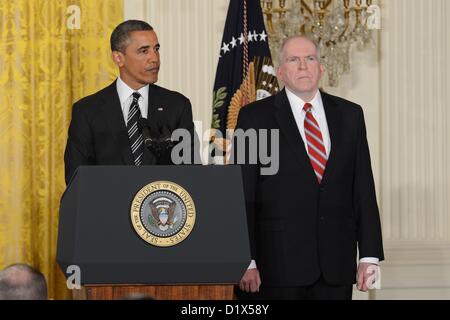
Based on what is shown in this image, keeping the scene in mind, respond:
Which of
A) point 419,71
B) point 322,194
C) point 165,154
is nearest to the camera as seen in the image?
point 165,154

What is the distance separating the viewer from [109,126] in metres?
4.61

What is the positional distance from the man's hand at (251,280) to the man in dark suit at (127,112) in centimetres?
56

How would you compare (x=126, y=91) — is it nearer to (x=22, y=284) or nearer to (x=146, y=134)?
(x=146, y=134)

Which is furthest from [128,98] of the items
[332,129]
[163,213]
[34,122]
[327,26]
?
[327,26]

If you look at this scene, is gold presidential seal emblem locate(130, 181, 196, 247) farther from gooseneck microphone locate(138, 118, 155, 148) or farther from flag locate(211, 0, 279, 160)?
flag locate(211, 0, 279, 160)

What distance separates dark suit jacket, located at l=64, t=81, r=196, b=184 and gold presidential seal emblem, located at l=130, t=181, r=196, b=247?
2.28 ft

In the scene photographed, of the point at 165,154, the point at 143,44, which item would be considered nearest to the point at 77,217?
the point at 165,154

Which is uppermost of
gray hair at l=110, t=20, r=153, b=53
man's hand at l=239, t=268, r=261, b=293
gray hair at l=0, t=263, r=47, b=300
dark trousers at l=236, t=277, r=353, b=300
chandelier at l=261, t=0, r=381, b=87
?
chandelier at l=261, t=0, r=381, b=87

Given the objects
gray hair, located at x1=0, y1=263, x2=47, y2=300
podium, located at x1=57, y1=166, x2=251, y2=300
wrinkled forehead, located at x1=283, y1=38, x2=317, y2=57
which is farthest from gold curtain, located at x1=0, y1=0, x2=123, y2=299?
gray hair, located at x1=0, y1=263, x2=47, y2=300

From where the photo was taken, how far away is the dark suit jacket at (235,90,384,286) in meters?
4.48

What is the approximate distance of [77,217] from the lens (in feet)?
12.2

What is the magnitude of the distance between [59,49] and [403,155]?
7.82 ft

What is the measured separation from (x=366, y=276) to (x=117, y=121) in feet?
4.23
